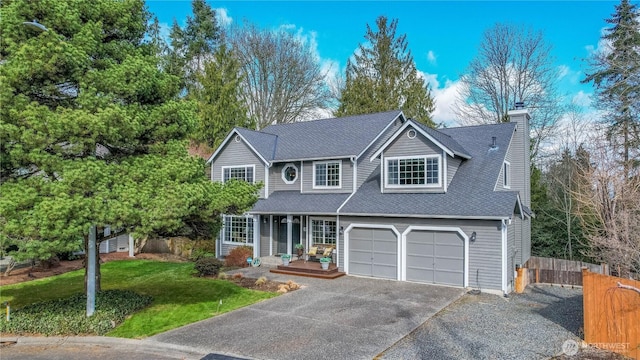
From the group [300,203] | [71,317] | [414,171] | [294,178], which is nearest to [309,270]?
[300,203]

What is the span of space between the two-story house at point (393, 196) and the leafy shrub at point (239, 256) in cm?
53

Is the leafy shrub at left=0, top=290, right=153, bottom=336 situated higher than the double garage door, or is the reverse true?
the double garage door

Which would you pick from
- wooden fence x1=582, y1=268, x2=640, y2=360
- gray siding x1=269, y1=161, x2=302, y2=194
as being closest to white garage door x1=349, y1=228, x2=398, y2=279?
gray siding x1=269, y1=161, x2=302, y2=194

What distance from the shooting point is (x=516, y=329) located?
1021 cm

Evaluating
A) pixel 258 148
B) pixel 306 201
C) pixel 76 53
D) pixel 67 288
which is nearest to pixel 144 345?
pixel 76 53

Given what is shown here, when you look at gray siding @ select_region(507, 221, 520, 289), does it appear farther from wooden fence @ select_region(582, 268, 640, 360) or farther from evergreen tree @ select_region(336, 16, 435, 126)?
evergreen tree @ select_region(336, 16, 435, 126)

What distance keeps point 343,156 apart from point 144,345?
12.4 metres

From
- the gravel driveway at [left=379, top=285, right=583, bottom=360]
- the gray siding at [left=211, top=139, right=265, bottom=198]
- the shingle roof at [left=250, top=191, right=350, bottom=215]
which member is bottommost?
the gravel driveway at [left=379, top=285, right=583, bottom=360]

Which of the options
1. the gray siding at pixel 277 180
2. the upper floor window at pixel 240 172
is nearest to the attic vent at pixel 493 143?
the gray siding at pixel 277 180

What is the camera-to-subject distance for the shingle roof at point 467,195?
14625mm

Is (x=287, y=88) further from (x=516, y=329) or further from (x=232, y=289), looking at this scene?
(x=516, y=329)

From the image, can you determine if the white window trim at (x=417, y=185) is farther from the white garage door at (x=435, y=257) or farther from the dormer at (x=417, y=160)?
the white garage door at (x=435, y=257)

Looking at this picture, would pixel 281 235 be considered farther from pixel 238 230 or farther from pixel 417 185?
pixel 417 185

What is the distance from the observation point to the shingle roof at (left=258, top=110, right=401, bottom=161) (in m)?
20.0
